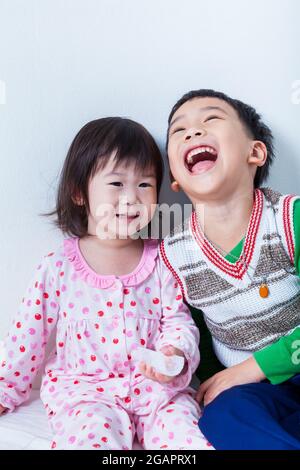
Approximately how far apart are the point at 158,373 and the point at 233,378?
159mm

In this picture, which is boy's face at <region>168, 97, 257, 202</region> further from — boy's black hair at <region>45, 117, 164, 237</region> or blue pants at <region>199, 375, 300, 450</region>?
blue pants at <region>199, 375, 300, 450</region>

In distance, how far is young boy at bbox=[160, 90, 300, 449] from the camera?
3.37 ft

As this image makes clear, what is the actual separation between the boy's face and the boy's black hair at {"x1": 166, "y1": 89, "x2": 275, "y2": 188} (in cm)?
2

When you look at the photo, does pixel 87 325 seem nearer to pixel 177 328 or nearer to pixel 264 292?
pixel 177 328

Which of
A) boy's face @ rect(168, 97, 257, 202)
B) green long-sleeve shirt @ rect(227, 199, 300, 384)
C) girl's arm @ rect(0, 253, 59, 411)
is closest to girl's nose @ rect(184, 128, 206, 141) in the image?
boy's face @ rect(168, 97, 257, 202)

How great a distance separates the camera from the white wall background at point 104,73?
1.20m

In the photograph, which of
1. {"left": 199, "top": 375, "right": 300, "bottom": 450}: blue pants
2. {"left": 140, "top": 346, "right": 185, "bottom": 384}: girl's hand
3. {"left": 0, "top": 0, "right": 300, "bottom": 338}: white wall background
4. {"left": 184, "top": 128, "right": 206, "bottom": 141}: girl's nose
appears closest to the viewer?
{"left": 199, "top": 375, "right": 300, "bottom": 450}: blue pants

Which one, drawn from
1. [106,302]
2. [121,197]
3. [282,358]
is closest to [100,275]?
[106,302]

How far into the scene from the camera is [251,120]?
1.15 metres

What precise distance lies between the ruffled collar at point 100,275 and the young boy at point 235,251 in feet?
0.12

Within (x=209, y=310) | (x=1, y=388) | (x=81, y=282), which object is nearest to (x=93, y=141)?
(x=81, y=282)

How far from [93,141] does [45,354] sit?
1.48 feet

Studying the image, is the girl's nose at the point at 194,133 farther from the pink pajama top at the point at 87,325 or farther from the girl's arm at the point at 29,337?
the girl's arm at the point at 29,337

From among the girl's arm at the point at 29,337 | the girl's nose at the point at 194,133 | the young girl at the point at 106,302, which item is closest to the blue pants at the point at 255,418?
the young girl at the point at 106,302
